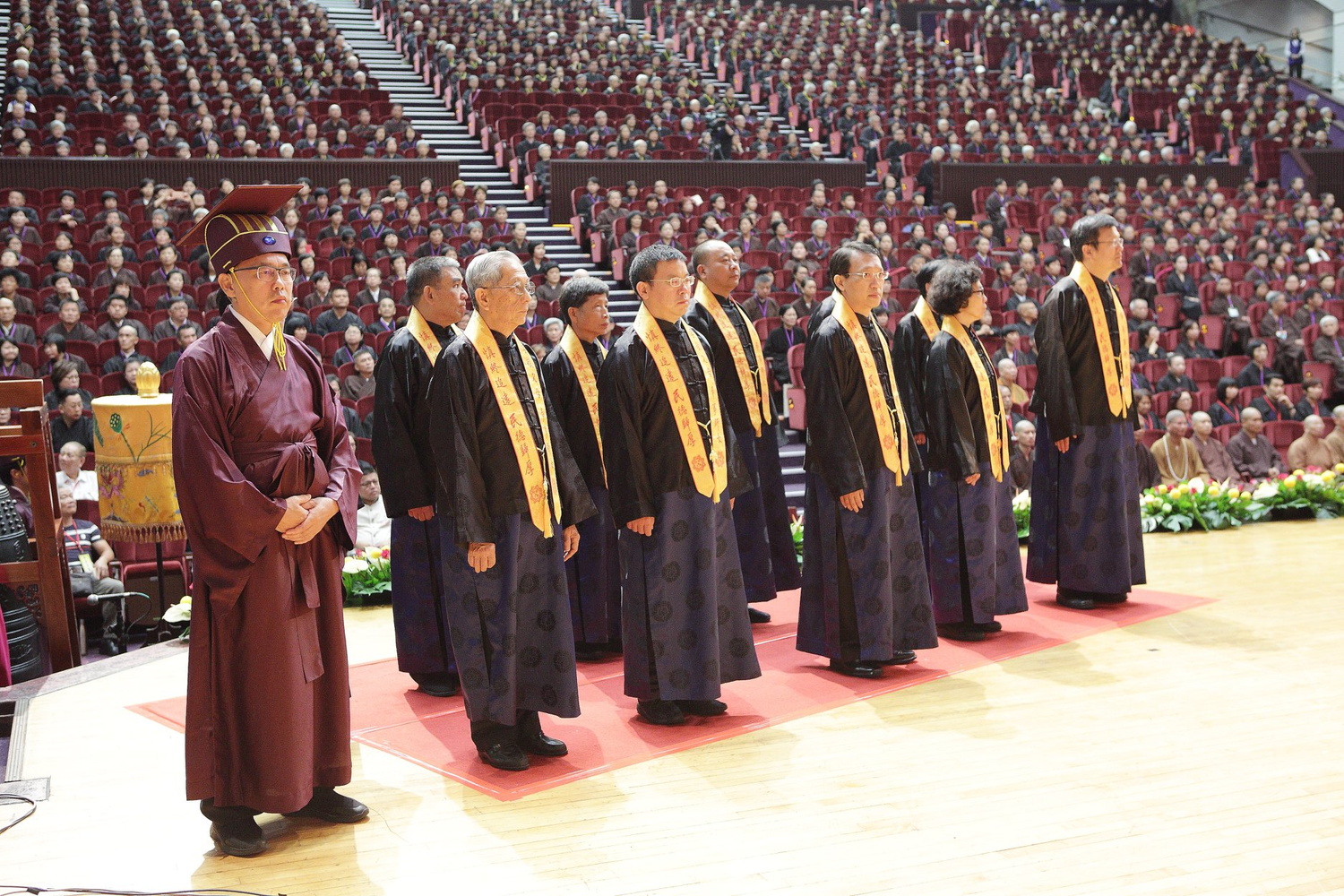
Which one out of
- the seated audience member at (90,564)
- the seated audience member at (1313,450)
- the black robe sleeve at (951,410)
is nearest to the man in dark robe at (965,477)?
the black robe sleeve at (951,410)

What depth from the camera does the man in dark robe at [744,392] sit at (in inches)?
188

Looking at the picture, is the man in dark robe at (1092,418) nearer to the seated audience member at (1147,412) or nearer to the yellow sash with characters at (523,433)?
the yellow sash with characters at (523,433)

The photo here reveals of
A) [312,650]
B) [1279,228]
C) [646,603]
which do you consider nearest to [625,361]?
[646,603]

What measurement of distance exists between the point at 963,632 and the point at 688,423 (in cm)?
168

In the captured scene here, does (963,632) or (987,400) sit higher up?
(987,400)

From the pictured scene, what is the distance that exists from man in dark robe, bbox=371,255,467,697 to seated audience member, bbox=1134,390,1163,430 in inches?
225

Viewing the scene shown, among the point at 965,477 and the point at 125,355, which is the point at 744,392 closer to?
the point at 965,477

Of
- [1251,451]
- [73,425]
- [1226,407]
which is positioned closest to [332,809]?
[73,425]

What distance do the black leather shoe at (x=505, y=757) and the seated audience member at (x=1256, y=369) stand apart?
28.3 feet

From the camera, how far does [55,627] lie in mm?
4629

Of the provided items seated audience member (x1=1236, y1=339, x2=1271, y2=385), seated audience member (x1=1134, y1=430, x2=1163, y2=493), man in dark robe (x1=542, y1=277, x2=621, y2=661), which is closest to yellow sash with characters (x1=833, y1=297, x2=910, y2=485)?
man in dark robe (x1=542, y1=277, x2=621, y2=661)

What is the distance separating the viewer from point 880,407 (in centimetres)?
429

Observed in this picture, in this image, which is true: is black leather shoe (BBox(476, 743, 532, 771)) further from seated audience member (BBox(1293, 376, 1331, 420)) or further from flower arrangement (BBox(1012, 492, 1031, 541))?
seated audience member (BBox(1293, 376, 1331, 420))

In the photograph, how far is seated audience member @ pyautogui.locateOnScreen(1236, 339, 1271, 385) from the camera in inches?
399
